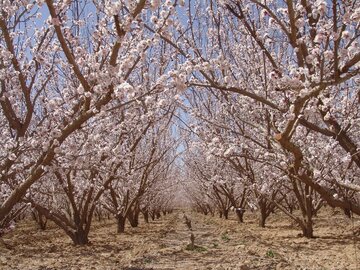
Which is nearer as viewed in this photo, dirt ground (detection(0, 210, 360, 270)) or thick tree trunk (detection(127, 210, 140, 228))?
dirt ground (detection(0, 210, 360, 270))

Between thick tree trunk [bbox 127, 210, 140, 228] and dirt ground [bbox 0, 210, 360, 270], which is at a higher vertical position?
thick tree trunk [bbox 127, 210, 140, 228]

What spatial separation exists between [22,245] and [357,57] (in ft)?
34.2

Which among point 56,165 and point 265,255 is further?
point 265,255

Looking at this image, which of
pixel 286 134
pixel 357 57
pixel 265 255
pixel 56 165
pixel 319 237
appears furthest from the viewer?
pixel 319 237

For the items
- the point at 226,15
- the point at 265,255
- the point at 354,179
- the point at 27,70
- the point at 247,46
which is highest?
the point at 226,15

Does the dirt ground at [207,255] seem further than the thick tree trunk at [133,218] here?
No

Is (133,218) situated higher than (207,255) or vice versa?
(133,218)

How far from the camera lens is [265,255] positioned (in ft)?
25.5

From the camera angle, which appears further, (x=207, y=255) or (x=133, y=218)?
(x=133, y=218)

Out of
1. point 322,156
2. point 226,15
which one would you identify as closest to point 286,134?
point 322,156

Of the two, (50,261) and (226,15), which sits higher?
(226,15)

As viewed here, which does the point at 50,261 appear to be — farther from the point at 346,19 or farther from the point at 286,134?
the point at 346,19

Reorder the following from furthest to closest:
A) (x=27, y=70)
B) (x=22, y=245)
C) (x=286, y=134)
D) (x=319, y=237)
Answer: (x=22, y=245) → (x=319, y=237) → (x=27, y=70) → (x=286, y=134)

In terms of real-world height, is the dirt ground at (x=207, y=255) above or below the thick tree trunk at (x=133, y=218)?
below
